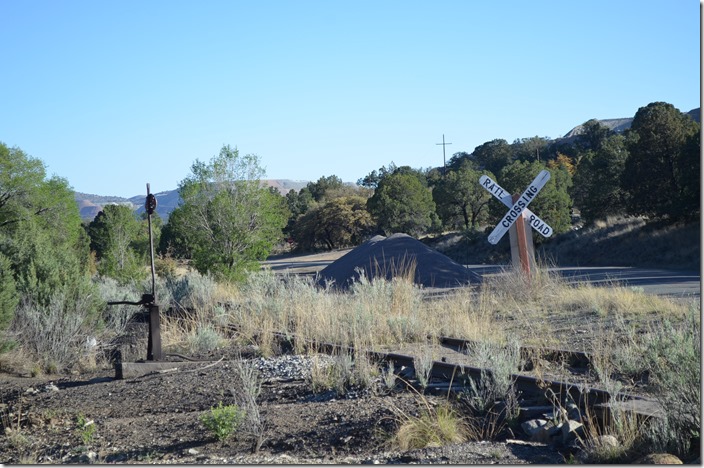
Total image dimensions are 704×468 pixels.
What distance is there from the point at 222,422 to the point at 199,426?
2.03 feet

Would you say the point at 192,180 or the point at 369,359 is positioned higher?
the point at 192,180

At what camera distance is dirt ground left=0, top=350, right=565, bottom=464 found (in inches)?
248

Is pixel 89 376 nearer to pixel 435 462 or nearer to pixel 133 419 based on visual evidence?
pixel 133 419

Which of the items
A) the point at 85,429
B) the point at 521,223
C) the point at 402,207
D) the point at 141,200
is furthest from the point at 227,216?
the point at 141,200

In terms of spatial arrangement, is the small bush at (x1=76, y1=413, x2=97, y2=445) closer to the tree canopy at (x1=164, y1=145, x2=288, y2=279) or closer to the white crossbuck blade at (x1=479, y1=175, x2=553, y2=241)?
the white crossbuck blade at (x1=479, y1=175, x2=553, y2=241)

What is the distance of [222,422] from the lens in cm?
689

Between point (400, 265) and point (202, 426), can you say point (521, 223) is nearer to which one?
point (400, 265)

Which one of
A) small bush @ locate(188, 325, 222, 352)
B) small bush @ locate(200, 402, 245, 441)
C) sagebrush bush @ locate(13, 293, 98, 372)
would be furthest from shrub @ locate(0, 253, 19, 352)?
small bush @ locate(200, 402, 245, 441)

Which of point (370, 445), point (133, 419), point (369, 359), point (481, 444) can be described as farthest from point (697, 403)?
point (133, 419)

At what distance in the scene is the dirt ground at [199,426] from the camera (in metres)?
6.29

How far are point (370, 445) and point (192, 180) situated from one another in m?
19.7

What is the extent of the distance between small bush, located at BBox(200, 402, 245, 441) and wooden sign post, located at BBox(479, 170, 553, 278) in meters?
12.2

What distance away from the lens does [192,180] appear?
25.2 metres

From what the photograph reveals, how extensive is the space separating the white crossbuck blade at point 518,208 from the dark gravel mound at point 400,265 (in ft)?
11.3
